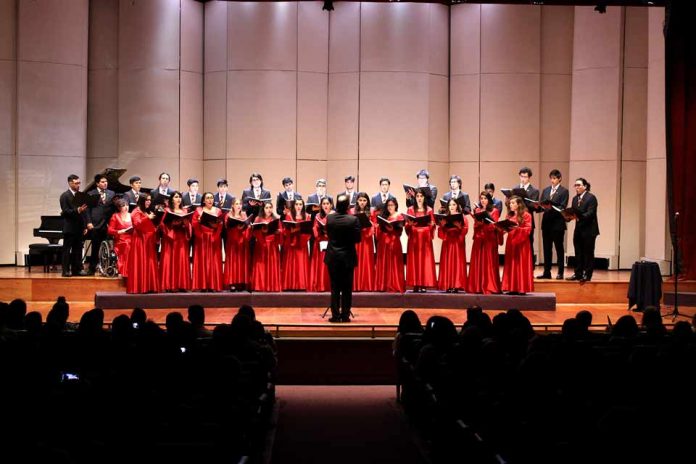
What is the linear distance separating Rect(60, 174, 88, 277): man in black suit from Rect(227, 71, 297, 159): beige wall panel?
4.23 meters

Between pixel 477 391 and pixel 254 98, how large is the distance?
12247mm

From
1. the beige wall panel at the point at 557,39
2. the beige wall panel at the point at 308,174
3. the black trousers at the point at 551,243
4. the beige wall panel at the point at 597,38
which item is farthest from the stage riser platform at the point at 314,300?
the beige wall panel at the point at 557,39

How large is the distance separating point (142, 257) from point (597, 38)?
30.6ft

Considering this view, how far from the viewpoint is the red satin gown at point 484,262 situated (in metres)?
12.0

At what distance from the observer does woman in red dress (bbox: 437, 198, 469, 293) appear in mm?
11992

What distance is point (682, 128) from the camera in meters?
13.3

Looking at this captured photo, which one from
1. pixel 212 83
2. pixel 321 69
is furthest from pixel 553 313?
pixel 212 83

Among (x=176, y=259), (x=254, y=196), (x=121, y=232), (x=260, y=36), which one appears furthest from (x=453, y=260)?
(x=260, y=36)

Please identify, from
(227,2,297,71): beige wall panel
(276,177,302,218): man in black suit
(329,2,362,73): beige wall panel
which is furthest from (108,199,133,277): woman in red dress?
(329,2,362,73): beige wall panel

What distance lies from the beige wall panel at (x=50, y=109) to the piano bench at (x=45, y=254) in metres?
2.17

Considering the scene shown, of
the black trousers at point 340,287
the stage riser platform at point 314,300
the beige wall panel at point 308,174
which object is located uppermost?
the beige wall panel at point 308,174

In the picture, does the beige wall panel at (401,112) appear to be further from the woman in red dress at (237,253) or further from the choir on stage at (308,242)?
the woman in red dress at (237,253)

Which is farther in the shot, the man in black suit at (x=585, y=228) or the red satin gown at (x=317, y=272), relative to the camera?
the man in black suit at (x=585, y=228)

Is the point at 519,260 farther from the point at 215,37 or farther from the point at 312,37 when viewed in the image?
the point at 215,37
